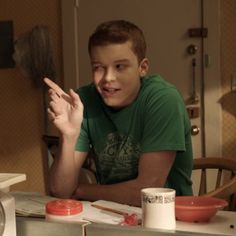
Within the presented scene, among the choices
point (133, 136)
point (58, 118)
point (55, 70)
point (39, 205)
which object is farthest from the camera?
point (55, 70)

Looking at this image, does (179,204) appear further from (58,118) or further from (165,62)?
(165,62)

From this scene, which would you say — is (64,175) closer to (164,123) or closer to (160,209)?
(164,123)

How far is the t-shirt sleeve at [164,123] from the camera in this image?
5.09ft

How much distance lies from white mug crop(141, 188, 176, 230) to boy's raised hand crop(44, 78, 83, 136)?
49cm

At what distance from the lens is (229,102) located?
3.15m

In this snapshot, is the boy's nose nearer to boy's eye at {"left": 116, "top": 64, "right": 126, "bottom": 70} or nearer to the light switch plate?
boy's eye at {"left": 116, "top": 64, "right": 126, "bottom": 70}

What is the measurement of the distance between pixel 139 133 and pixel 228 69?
5.40ft

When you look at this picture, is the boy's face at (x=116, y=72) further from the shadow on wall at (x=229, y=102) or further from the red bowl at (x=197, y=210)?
the shadow on wall at (x=229, y=102)

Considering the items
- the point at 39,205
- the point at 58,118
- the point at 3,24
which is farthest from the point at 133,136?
the point at 3,24

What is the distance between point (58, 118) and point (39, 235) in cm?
49

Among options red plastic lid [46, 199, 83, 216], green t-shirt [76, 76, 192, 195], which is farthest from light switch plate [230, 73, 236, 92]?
red plastic lid [46, 199, 83, 216]

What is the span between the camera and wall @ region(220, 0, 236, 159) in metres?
3.11

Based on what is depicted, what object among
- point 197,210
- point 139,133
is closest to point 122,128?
point 139,133

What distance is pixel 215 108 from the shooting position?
10.4 feet
